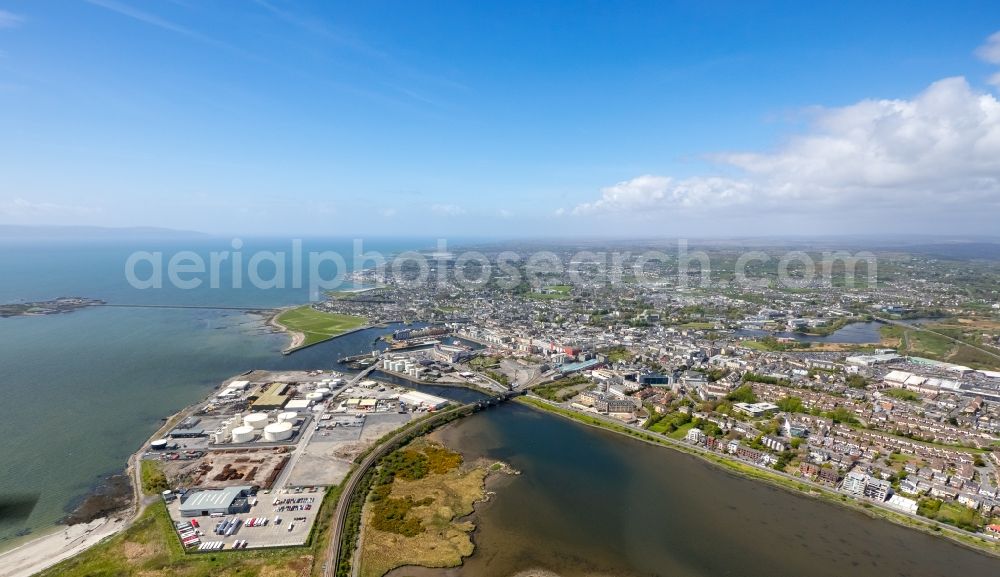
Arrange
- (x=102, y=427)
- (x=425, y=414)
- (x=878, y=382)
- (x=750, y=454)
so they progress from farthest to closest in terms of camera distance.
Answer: (x=878, y=382)
(x=425, y=414)
(x=102, y=427)
(x=750, y=454)

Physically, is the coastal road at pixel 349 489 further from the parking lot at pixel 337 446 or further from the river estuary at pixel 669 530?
the river estuary at pixel 669 530

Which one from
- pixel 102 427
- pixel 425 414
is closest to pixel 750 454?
pixel 425 414

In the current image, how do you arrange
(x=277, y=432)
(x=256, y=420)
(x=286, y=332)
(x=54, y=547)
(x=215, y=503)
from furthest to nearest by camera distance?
(x=286, y=332) < (x=256, y=420) < (x=277, y=432) < (x=215, y=503) < (x=54, y=547)

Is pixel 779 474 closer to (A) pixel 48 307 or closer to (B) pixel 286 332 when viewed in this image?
(B) pixel 286 332

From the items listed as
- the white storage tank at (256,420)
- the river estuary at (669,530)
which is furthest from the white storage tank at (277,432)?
the river estuary at (669,530)

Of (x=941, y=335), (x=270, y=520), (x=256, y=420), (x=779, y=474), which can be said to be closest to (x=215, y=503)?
(x=270, y=520)

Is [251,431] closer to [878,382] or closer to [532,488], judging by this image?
[532,488]
